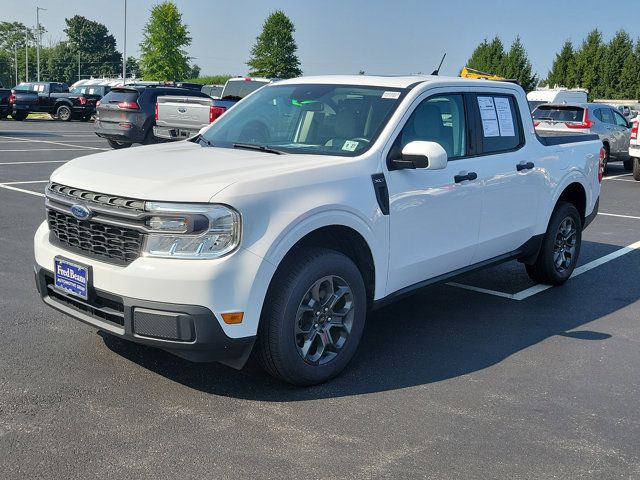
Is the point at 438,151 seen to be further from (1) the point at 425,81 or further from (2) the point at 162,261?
(2) the point at 162,261

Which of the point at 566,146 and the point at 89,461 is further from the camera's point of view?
the point at 566,146

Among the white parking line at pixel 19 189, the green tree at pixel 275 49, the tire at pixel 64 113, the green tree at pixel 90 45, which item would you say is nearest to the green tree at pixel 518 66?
the green tree at pixel 275 49

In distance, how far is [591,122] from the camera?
56.3ft

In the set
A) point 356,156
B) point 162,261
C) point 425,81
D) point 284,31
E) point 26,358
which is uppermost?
point 284,31

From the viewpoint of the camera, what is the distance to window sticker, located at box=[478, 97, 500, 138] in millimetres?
5480

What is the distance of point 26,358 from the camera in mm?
4461

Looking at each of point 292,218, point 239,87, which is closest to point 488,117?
point 292,218

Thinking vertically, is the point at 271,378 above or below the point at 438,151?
below

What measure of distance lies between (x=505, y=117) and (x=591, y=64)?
66.0 meters

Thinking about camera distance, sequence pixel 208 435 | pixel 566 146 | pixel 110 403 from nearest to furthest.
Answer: pixel 208 435, pixel 110 403, pixel 566 146

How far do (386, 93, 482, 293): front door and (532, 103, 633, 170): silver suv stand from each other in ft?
38.7

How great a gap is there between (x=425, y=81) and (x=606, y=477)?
279 centimetres

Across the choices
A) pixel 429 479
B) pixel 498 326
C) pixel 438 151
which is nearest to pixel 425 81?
pixel 438 151

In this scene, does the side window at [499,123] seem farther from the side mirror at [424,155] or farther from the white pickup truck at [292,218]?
the side mirror at [424,155]
